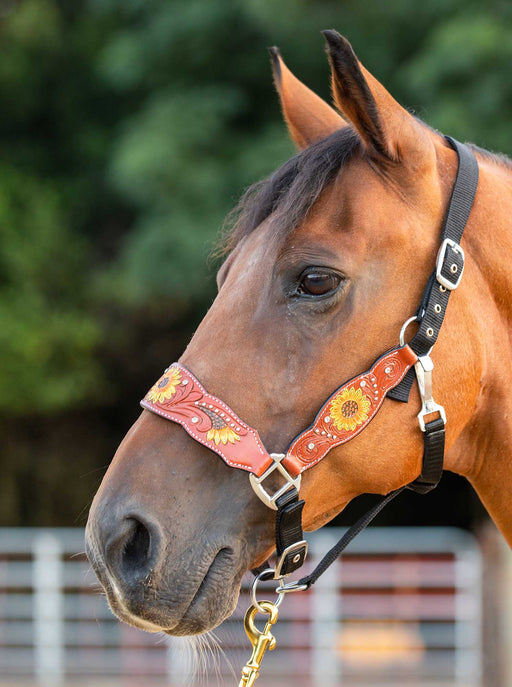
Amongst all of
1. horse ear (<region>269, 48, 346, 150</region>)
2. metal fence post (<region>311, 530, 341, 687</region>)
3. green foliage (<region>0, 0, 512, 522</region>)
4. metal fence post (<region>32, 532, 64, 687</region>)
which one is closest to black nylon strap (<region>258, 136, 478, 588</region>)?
horse ear (<region>269, 48, 346, 150</region>)

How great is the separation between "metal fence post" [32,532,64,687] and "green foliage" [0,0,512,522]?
7.06 ft

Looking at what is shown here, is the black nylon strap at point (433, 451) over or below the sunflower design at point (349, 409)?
below

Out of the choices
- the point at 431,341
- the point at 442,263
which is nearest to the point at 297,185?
the point at 442,263

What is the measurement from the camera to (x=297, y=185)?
7.22 ft

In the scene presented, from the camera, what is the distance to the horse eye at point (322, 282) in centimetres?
208

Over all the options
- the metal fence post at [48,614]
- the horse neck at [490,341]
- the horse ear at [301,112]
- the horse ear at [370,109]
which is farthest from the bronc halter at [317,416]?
the metal fence post at [48,614]

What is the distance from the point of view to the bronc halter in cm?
201

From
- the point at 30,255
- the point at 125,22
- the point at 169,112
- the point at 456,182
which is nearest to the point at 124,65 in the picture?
the point at 169,112

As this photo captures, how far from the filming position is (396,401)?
82.6 inches

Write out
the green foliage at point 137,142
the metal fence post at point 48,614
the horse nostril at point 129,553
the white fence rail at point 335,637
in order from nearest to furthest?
the horse nostril at point 129,553
the green foliage at point 137,142
the white fence rail at point 335,637
the metal fence post at point 48,614

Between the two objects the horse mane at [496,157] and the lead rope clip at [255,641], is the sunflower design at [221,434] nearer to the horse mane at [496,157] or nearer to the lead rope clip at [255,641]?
the lead rope clip at [255,641]

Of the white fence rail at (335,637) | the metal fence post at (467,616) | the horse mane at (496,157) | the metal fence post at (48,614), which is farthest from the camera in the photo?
the metal fence post at (48,614)

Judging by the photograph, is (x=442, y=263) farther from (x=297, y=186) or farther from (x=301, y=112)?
(x=301, y=112)

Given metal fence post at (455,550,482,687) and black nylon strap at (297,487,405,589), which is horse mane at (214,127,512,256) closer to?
black nylon strap at (297,487,405,589)
